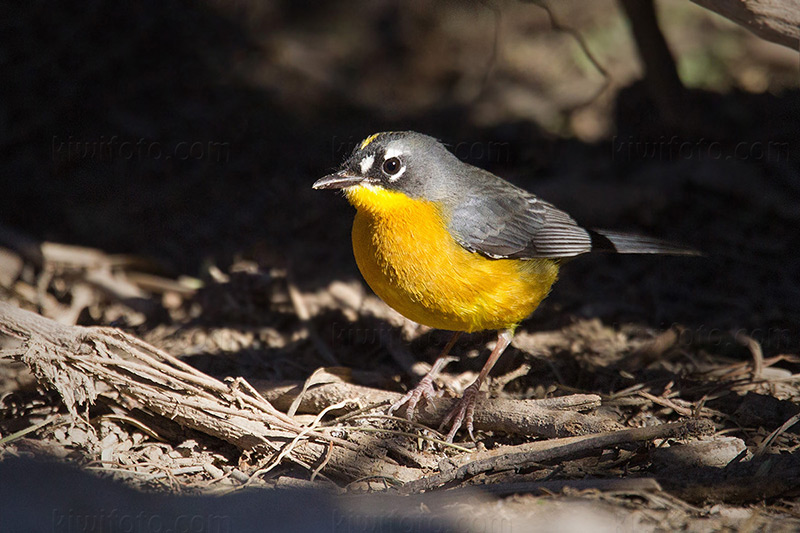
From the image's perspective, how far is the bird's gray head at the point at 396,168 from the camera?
5.25 metres

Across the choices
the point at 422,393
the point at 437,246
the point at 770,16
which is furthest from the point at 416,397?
the point at 770,16

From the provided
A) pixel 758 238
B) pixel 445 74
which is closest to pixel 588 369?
pixel 758 238

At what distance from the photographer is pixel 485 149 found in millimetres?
9031

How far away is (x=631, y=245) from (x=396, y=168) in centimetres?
227

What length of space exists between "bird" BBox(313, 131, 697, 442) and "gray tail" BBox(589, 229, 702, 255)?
53cm

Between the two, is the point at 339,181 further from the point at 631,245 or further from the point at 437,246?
the point at 631,245

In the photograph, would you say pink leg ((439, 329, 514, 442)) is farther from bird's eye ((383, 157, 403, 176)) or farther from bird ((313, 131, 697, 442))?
bird's eye ((383, 157, 403, 176))

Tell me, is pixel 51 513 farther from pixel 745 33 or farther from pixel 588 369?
pixel 745 33

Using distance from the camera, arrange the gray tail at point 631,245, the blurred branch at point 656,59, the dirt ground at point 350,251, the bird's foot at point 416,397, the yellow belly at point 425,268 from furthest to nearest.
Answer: the blurred branch at point 656,59 < the gray tail at point 631,245 < the bird's foot at point 416,397 < the yellow belly at point 425,268 < the dirt ground at point 350,251

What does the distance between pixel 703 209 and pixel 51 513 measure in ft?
22.5

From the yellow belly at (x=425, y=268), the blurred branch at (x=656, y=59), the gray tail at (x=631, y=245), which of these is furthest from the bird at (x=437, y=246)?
the blurred branch at (x=656, y=59)

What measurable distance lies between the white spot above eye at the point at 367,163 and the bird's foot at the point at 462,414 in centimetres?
188

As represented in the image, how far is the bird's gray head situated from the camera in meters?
5.25

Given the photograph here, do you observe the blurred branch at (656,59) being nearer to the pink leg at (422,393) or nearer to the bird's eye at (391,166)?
the bird's eye at (391,166)
